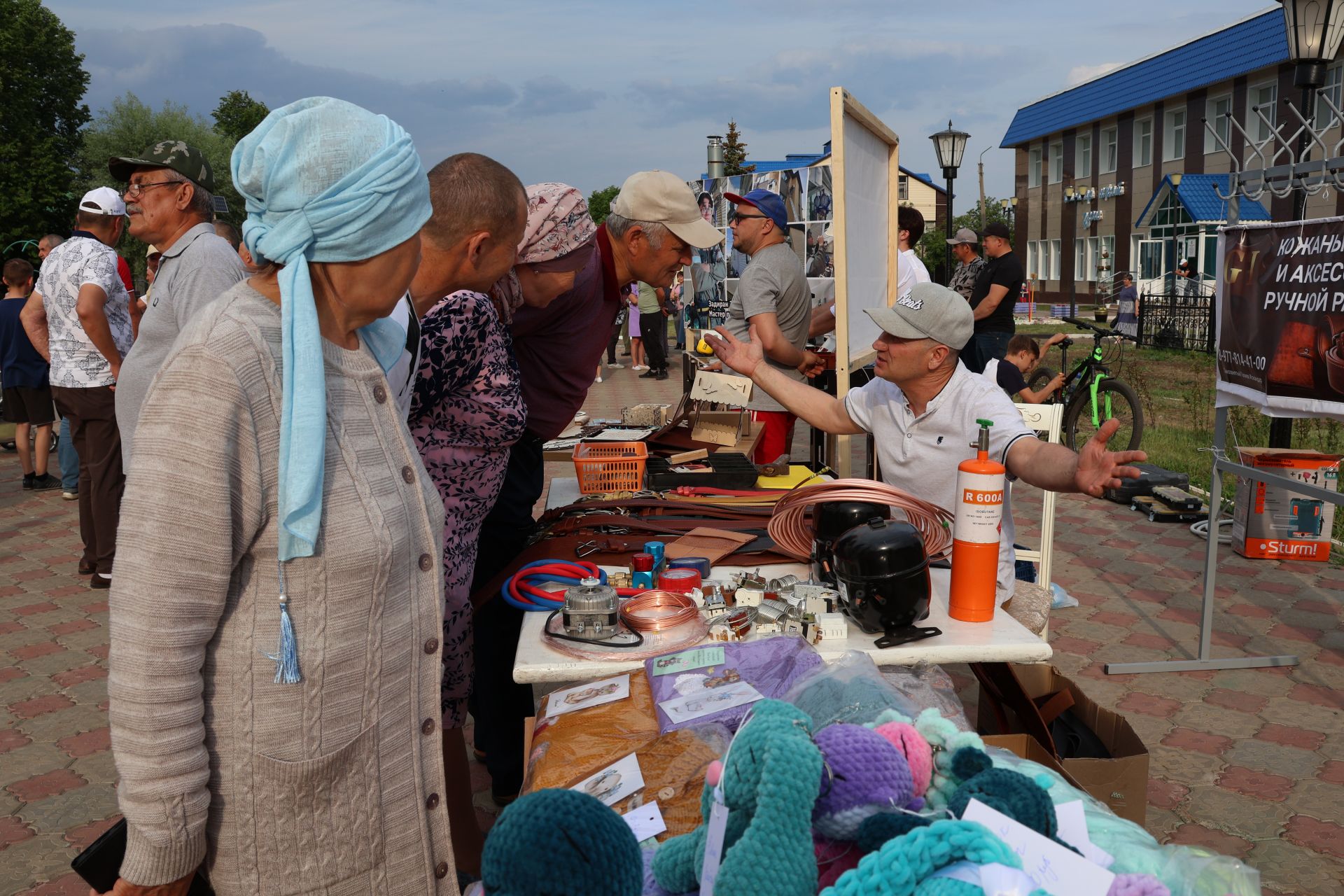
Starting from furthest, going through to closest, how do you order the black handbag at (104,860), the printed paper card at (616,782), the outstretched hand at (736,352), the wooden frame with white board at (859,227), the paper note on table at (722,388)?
1. the paper note on table at (722,388)
2. the wooden frame with white board at (859,227)
3. the outstretched hand at (736,352)
4. the printed paper card at (616,782)
5. the black handbag at (104,860)

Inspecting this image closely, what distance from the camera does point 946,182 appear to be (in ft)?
47.4

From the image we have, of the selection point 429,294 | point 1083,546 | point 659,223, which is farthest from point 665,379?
point 429,294

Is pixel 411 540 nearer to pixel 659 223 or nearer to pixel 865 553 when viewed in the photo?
pixel 865 553

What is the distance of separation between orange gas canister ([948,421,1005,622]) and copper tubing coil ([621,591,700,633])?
65cm

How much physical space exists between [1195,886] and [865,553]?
1103 millimetres

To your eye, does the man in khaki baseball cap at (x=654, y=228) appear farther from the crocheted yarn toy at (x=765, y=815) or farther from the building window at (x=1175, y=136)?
the building window at (x=1175, y=136)

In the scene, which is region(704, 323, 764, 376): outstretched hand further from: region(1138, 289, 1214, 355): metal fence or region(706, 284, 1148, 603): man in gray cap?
region(1138, 289, 1214, 355): metal fence

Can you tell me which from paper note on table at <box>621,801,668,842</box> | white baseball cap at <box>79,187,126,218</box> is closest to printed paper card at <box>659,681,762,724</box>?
paper note on table at <box>621,801,668,842</box>

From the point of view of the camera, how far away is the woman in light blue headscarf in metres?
1.30

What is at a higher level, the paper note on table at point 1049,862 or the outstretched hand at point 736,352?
the outstretched hand at point 736,352

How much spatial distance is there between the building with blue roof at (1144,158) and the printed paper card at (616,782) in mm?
26444

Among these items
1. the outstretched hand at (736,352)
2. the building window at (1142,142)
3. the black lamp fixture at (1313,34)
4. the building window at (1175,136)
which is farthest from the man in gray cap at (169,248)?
the building window at (1142,142)

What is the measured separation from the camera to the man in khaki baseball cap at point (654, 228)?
3.32 meters

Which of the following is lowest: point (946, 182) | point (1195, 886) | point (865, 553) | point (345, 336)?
point (1195, 886)
